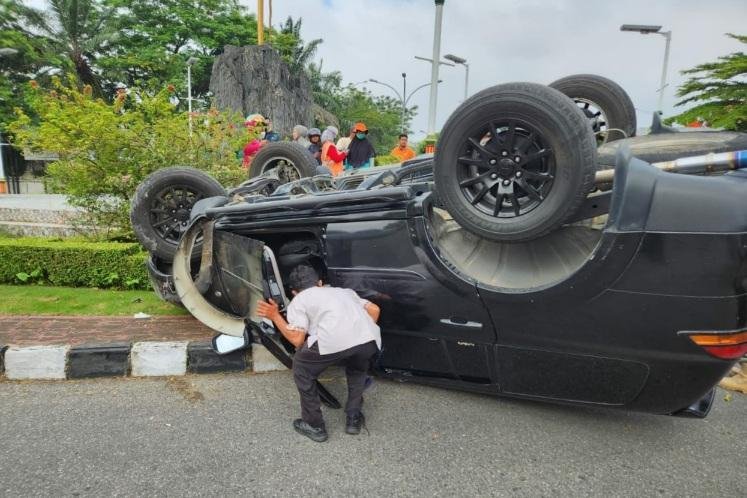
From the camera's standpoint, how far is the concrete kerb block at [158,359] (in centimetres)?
366

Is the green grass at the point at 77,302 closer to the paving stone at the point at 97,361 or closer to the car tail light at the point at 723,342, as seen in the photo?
the paving stone at the point at 97,361

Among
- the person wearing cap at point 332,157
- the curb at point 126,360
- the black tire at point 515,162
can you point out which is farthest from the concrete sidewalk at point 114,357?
the person wearing cap at point 332,157

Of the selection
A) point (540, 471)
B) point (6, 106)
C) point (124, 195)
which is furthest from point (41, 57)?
point (540, 471)

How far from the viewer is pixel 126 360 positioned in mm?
3654

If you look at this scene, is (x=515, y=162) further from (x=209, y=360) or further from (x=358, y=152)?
(x=358, y=152)

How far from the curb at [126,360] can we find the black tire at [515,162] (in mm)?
2084

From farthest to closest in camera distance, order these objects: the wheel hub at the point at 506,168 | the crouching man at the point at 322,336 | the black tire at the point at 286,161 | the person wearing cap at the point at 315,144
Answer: the person wearing cap at the point at 315,144 < the black tire at the point at 286,161 < the crouching man at the point at 322,336 < the wheel hub at the point at 506,168

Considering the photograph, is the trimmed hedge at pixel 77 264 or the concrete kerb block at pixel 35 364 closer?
the concrete kerb block at pixel 35 364

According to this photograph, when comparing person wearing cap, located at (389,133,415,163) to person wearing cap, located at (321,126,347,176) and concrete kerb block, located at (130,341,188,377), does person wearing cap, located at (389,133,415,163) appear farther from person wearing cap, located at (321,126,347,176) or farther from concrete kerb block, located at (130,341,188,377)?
concrete kerb block, located at (130,341,188,377)

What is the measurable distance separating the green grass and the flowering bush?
5.54ft

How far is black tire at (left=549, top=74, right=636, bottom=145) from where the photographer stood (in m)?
3.79

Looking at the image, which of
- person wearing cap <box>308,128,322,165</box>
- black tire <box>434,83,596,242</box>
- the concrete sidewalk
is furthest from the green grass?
person wearing cap <box>308,128,322,165</box>

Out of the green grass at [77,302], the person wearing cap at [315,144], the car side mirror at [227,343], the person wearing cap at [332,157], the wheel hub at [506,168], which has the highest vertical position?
the person wearing cap at [315,144]

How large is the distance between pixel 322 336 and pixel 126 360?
6.19ft
